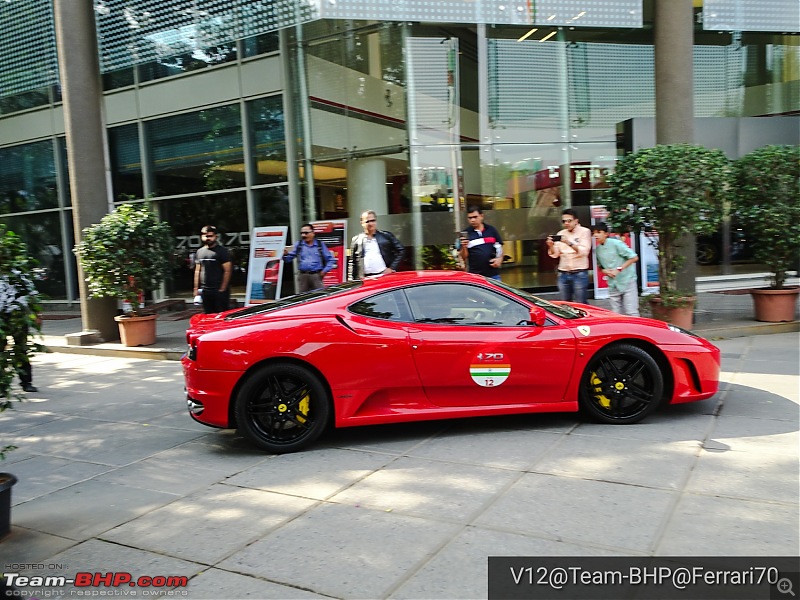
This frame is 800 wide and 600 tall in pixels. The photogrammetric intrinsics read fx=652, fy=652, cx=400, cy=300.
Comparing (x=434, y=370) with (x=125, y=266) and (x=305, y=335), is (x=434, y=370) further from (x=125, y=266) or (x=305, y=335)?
(x=125, y=266)

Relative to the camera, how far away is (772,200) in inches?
363

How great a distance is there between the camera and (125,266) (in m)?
10.0

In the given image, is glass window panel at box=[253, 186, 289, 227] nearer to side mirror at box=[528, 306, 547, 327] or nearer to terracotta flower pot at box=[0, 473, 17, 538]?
side mirror at box=[528, 306, 547, 327]

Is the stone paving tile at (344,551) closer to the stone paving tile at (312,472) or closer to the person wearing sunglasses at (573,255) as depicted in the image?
the stone paving tile at (312,472)

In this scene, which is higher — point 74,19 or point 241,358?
point 74,19

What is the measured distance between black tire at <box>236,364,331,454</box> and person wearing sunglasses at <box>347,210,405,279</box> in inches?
159

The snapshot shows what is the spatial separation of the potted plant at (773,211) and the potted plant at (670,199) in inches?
24.8

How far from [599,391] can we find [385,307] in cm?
193

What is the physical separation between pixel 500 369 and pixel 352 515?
1.87 metres

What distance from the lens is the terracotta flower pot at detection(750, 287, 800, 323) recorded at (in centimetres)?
947

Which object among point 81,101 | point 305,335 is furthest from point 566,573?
point 81,101

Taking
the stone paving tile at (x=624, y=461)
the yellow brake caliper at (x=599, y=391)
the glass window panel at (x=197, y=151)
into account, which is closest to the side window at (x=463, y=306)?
the yellow brake caliper at (x=599, y=391)

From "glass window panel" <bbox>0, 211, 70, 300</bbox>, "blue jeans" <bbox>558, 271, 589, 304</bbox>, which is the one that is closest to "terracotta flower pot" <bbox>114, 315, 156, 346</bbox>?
"blue jeans" <bbox>558, 271, 589, 304</bbox>

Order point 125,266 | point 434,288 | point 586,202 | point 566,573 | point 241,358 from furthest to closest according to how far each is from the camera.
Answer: point 586,202
point 125,266
point 434,288
point 241,358
point 566,573
